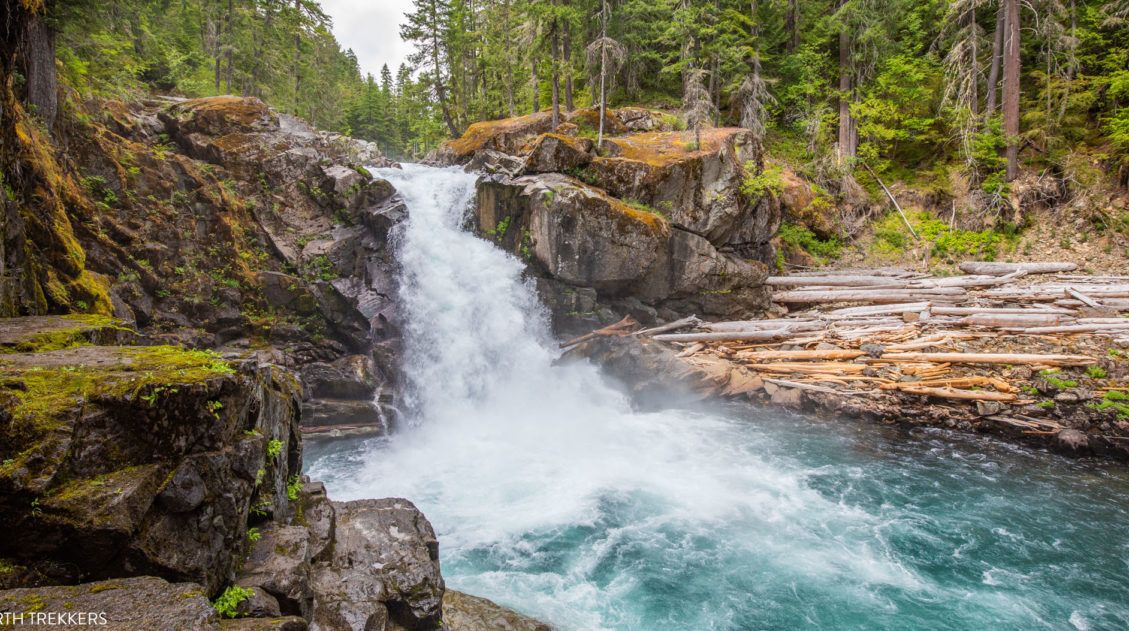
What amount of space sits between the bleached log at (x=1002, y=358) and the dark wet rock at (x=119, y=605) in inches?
613

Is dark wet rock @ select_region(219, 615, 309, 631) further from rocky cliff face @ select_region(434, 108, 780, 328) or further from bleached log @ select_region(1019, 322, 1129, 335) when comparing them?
bleached log @ select_region(1019, 322, 1129, 335)

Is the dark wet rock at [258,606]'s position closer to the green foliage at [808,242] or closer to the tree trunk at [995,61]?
the green foliage at [808,242]

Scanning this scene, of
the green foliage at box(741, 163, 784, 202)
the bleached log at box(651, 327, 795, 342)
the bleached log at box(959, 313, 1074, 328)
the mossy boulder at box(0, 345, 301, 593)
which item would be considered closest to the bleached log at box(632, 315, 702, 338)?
the bleached log at box(651, 327, 795, 342)

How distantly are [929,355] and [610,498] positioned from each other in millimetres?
9902

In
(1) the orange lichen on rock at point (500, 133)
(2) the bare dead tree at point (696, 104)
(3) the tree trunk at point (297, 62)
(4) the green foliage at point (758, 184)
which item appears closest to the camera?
(4) the green foliage at point (758, 184)

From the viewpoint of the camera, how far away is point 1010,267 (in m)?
16.7

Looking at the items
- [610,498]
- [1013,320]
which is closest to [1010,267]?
[1013,320]

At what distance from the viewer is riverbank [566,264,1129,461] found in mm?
11164

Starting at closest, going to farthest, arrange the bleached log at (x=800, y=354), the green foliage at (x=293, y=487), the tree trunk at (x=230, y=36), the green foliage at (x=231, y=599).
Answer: the green foliage at (x=231, y=599) < the green foliage at (x=293, y=487) < the bleached log at (x=800, y=354) < the tree trunk at (x=230, y=36)

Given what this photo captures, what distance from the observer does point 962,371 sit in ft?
41.2

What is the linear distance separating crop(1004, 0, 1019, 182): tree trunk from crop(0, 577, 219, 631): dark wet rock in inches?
1042

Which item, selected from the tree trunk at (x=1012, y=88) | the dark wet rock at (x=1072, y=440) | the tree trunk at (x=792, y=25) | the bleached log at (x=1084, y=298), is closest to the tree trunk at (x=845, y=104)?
the tree trunk at (x=792, y=25)

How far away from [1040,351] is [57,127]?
24.2 meters

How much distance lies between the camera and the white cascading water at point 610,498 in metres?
6.86
